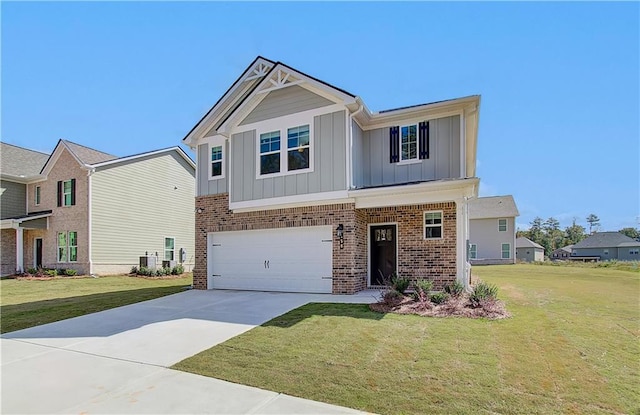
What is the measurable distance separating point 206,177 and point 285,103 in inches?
175

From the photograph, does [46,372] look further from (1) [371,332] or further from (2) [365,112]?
(2) [365,112]

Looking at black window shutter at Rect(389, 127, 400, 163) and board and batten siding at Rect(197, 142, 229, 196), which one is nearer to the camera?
black window shutter at Rect(389, 127, 400, 163)

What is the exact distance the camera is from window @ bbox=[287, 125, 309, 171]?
11305 millimetres

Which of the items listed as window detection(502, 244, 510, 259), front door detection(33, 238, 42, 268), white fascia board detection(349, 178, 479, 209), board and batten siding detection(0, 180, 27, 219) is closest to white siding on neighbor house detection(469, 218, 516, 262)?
window detection(502, 244, 510, 259)

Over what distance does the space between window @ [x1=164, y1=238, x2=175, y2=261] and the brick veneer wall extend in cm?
1106

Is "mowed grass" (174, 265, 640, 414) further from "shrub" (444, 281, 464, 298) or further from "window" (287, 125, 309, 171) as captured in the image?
"window" (287, 125, 309, 171)

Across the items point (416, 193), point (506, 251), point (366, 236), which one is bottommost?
point (506, 251)

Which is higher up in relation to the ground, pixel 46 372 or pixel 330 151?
pixel 330 151

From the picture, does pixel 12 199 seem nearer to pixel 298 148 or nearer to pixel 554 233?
pixel 298 148

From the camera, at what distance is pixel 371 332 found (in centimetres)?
623

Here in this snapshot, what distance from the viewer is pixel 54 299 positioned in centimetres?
1149

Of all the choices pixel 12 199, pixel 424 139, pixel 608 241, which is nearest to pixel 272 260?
pixel 424 139

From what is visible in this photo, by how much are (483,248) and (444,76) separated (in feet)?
80.1

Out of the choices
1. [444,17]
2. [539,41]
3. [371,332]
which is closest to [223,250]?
[371,332]
